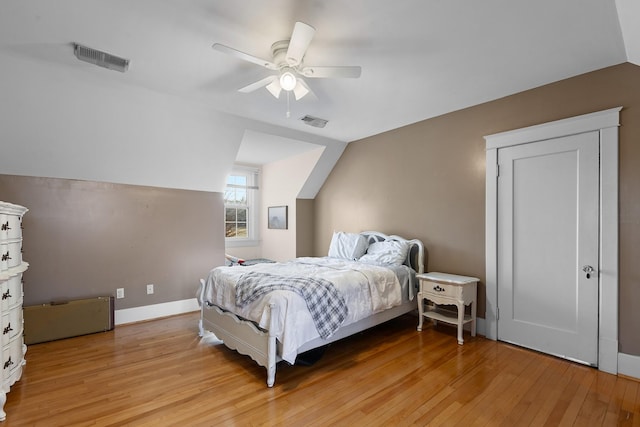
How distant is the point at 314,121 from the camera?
4020 mm

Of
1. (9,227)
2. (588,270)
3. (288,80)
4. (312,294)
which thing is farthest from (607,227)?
(9,227)

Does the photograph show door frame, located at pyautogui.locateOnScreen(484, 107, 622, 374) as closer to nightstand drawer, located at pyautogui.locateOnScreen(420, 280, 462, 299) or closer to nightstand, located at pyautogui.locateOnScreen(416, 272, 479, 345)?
nightstand, located at pyautogui.locateOnScreen(416, 272, 479, 345)

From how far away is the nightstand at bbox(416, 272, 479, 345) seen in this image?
321 cm

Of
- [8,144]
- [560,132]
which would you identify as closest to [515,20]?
[560,132]

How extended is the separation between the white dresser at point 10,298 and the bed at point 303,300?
4.72 ft

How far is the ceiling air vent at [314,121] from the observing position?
395 centimetres

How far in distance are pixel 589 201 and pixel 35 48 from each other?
4766 millimetres

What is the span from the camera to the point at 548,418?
2.03m

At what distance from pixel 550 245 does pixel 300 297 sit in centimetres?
246

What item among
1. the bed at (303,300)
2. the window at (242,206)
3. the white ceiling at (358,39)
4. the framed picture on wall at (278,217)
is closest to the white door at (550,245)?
the white ceiling at (358,39)

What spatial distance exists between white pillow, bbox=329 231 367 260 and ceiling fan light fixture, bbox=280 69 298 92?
8.24 feet

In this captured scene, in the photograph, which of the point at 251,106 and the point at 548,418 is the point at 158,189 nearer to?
the point at 251,106

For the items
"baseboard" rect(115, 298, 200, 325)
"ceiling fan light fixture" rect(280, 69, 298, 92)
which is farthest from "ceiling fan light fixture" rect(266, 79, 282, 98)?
"baseboard" rect(115, 298, 200, 325)

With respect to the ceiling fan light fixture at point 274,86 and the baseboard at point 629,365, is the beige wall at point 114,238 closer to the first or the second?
the ceiling fan light fixture at point 274,86
